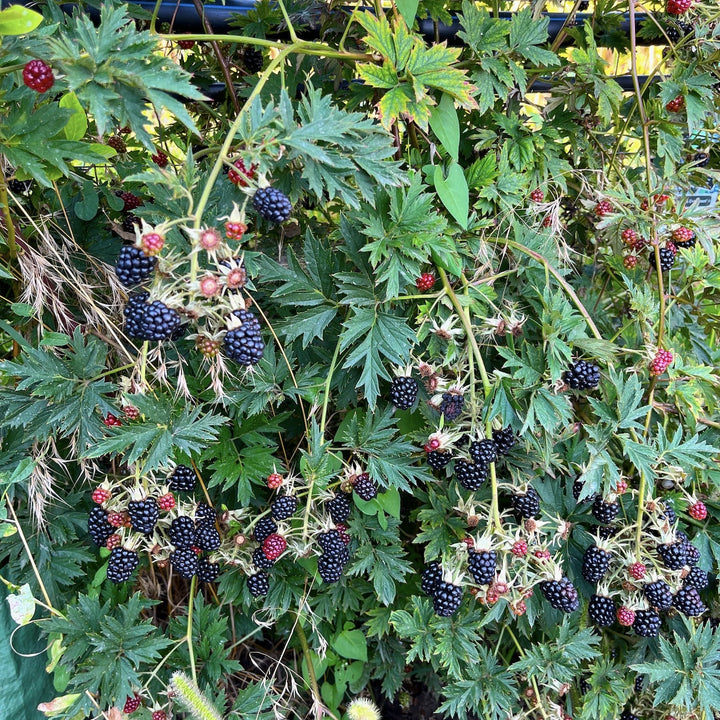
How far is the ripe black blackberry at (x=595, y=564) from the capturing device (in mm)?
1556

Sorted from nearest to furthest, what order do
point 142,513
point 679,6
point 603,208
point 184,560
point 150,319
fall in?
point 150,319
point 142,513
point 184,560
point 679,6
point 603,208

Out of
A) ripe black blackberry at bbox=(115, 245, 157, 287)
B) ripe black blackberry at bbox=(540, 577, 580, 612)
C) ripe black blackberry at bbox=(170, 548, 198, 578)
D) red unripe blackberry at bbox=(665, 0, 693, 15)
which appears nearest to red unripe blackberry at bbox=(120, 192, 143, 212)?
ripe black blackberry at bbox=(115, 245, 157, 287)

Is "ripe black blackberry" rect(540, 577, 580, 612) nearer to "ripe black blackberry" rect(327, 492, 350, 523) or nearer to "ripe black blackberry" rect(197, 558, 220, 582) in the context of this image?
"ripe black blackberry" rect(327, 492, 350, 523)

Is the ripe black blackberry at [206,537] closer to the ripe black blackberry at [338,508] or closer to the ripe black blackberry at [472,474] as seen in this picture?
the ripe black blackberry at [338,508]

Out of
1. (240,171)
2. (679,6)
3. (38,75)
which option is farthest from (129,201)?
(679,6)

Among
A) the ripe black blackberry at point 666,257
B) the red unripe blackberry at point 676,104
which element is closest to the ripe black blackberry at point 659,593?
the ripe black blackberry at point 666,257

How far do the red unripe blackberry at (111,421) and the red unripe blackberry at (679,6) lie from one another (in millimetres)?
1847

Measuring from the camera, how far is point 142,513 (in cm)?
135

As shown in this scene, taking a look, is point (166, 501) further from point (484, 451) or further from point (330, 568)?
point (484, 451)

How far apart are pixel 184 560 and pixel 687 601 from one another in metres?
1.27

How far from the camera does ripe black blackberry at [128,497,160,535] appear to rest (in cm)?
135

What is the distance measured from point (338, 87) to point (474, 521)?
50.3 inches

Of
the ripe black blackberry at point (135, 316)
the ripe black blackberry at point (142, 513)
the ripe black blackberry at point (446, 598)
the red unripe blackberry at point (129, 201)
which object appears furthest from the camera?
the red unripe blackberry at point (129, 201)

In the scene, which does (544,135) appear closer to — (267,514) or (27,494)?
(267,514)
